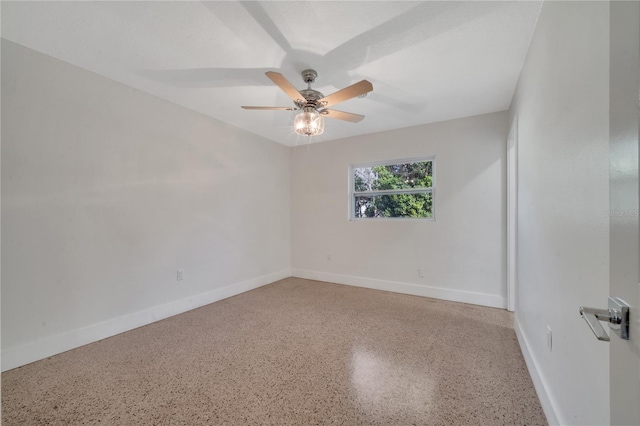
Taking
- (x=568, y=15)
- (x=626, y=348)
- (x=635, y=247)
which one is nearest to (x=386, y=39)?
(x=568, y=15)

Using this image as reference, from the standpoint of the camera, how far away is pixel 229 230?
12.0 ft

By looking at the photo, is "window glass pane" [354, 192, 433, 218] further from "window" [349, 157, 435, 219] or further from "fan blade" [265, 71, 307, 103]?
"fan blade" [265, 71, 307, 103]

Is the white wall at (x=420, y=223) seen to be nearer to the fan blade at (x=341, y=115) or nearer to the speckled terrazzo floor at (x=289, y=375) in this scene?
the speckled terrazzo floor at (x=289, y=375)

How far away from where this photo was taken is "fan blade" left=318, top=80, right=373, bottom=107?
1789 mm

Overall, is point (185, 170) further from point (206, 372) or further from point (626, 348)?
point (626, 348)

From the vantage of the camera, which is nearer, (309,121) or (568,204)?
(568,204)

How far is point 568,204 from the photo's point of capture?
3.84ft

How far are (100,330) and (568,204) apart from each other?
355 cm

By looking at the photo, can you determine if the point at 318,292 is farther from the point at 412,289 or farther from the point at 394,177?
the point at 394,177

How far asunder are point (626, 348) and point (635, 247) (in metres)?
0.21

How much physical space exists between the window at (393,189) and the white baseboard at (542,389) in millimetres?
1932

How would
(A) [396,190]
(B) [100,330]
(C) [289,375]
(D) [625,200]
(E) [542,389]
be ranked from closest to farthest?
(D) [625,200]
(E) [542,389]
(C) [289,375]
(B) [100,330]
(A) [396,190]

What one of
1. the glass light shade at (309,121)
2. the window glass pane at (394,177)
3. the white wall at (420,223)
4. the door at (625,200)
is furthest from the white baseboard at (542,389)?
the glass light shade at (309,121)

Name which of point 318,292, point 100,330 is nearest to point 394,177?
point 318,292
